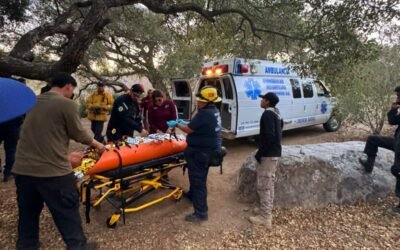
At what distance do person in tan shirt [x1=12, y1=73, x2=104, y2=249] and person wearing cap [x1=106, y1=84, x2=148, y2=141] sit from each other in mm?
2033

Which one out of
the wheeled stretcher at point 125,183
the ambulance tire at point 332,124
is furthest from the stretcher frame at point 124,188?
the ambulance tire at point 332,124

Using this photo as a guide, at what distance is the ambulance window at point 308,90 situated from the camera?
894 cm

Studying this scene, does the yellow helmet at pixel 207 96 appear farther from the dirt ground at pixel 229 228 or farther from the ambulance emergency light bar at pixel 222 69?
the ambulance emergency light bar at pixel 222 69

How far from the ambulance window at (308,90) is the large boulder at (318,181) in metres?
4.28

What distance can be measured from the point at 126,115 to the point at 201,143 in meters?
1.70

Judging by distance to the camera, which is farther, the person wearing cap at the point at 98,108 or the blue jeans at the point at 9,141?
the person wearing cap at the point at 98,108

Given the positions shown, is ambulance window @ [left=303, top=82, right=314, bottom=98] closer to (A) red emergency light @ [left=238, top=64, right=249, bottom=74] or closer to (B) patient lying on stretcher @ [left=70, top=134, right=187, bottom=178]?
(A) red emergency light @ [left=238, top=64, right=249, bottom=74]

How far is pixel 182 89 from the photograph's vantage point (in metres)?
8.45

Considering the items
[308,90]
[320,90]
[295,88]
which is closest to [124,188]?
[295,88]

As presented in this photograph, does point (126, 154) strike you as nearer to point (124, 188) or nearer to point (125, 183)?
point (125, 183)

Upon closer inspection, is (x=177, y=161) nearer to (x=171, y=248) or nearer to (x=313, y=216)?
(x=171, y=248)

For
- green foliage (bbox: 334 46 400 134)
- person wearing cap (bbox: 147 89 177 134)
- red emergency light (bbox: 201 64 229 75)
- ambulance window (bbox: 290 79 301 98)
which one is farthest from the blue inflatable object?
ambulance window (bbox: 290 79 301 98)

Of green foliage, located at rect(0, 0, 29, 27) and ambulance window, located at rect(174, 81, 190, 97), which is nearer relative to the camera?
green foliage, located at rect(0, 0, 29, 27)

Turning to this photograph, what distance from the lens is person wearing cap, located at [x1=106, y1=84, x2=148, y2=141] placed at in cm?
500
